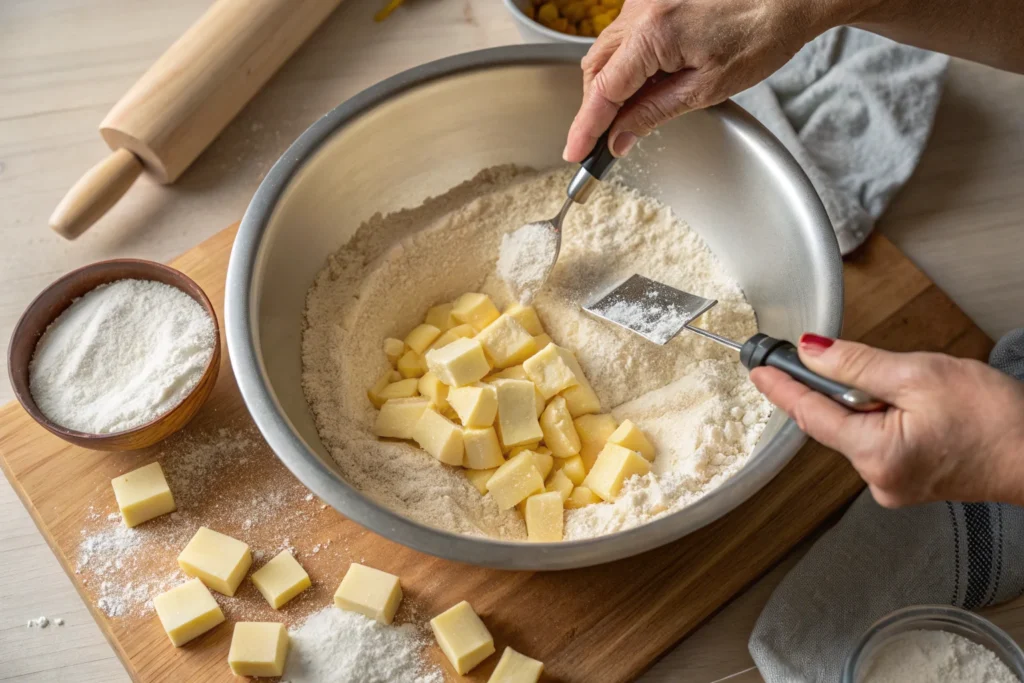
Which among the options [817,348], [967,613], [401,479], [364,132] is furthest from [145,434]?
[967,613]

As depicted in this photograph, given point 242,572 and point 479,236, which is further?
point 479,236

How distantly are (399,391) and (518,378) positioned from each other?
0.77 ft

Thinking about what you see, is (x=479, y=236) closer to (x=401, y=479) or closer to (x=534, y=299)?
(x=534, y=299)

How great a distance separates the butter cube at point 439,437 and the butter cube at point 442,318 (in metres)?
0.25

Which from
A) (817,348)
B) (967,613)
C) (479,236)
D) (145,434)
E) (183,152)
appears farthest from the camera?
(183,152)

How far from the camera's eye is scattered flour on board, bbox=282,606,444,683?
1.39 metres

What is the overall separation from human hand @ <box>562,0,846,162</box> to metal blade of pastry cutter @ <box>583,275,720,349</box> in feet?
1.05

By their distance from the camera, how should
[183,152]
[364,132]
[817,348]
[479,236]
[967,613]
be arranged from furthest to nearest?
1. [183,152]
2. [479,236]
3. [364,132]
4. [967,613]
5. [817,348]

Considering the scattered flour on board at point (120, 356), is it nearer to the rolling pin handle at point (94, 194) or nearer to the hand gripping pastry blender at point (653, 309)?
the rolling pin handle at point (94, 194)

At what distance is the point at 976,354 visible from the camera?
67.9 inches

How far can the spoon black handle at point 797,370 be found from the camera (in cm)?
114

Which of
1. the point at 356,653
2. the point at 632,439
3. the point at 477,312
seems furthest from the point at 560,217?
the point at 356,653

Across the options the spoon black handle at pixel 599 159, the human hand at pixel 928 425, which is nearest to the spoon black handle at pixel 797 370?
the human hand at pixel 928 425

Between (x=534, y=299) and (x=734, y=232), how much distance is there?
43 cm
